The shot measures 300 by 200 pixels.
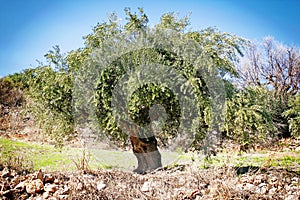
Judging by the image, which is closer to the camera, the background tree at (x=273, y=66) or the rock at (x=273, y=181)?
the rock at (x=273, y=181)

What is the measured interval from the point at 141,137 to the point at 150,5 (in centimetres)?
282

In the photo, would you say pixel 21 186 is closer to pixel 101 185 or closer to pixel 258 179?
pixel 101 185

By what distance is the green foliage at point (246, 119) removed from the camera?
516 cm

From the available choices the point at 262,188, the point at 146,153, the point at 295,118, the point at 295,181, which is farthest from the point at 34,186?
the point at 295,118

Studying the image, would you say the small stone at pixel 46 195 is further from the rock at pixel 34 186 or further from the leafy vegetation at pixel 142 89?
the leafy vegetation at pixel 142 89

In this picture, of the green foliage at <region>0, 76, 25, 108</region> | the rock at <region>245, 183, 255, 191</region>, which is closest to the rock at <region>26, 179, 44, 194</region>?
the rock at <region>245, 183, 255, 191</region>

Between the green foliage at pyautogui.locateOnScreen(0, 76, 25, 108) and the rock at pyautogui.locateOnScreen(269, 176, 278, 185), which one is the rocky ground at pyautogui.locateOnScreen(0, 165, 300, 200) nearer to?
the rock at pyautogui.locateOnScreen(269, 176, 278, 185)

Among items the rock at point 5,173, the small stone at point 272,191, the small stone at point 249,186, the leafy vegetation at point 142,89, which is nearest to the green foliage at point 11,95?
the leafy vegetation at point 142,89

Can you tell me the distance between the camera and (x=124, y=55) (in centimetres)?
540

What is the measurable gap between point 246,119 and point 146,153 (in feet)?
7.70

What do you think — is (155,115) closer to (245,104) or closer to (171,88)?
(171,88)

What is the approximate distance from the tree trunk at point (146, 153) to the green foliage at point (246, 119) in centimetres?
167

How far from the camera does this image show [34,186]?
4.05 metres

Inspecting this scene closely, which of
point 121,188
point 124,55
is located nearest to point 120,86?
point 124,55
